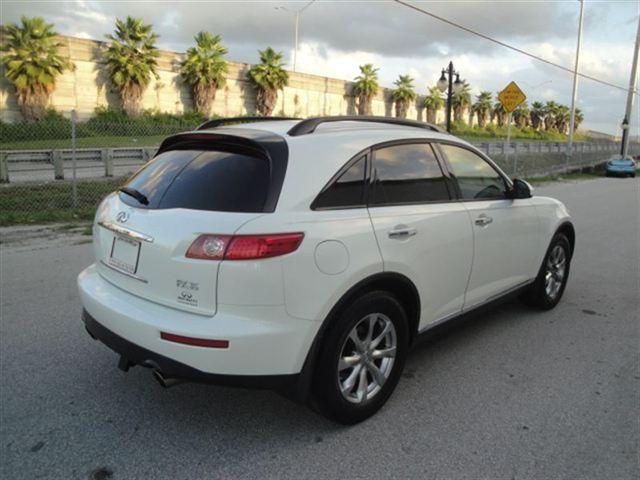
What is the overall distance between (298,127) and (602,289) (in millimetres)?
4609

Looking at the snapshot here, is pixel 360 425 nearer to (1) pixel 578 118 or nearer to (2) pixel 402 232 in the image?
(2) pixel 402 232

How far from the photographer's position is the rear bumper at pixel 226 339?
249 cm

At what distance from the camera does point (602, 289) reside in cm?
594

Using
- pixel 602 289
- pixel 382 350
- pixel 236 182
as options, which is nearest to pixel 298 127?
pixel 236 182

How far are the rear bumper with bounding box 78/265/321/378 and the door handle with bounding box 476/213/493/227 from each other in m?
1.73

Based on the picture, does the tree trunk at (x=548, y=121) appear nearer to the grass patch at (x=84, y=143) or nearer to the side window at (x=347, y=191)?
the grass patch at (x=84, y=143)

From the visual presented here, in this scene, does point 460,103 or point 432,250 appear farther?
point 460,103

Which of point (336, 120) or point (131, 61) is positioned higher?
point (131, 61)

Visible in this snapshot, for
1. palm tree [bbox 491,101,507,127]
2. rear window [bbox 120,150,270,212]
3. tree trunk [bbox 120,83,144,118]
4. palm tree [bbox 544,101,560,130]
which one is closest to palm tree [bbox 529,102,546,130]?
palm tree [bbox 544,101,560,130]

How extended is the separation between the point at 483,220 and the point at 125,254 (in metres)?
2.48

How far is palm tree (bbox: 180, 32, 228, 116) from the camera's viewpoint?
41000 mm

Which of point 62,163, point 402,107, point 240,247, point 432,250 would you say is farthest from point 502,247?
point 402,107

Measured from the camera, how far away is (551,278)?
5086 mm

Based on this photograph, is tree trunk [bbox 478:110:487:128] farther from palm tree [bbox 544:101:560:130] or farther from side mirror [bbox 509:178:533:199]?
side mirror [bbox 509:178:533:199]
